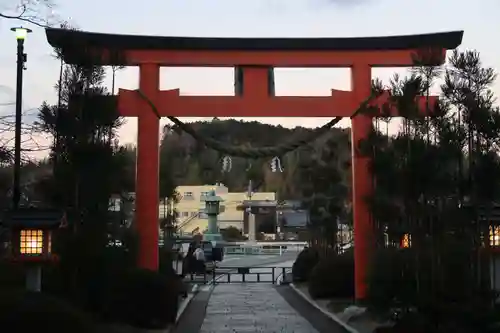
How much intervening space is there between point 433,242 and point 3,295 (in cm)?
628

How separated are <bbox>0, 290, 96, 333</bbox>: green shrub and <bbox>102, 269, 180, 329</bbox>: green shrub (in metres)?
4.05

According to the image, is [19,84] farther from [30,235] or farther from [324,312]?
[324,312]

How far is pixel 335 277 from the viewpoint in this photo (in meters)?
18.2

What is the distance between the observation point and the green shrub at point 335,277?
59.0 ft

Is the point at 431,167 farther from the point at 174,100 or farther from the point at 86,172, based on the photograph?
the point at 174,100

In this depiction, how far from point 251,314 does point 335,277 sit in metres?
2.82

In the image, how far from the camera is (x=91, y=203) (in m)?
12.4

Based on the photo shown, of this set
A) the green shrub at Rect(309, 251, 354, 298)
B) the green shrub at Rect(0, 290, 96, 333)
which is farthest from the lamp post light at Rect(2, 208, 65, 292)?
the green shrub at Rect(309, 251, 354, 298)

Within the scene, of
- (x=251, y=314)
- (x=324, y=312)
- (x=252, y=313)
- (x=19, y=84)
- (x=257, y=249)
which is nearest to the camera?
(x=19, y=84)

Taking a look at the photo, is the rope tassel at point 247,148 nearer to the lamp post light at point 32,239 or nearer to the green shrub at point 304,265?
the lamp post light at point 32,239

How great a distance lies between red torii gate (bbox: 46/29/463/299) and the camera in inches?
613


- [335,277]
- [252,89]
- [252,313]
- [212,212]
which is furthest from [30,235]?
[212,212]

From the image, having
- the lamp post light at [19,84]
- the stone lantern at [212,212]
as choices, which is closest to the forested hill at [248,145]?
the stone lantern at [212,212]

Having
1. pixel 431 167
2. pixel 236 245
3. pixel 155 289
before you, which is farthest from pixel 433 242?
pixel 236 245
